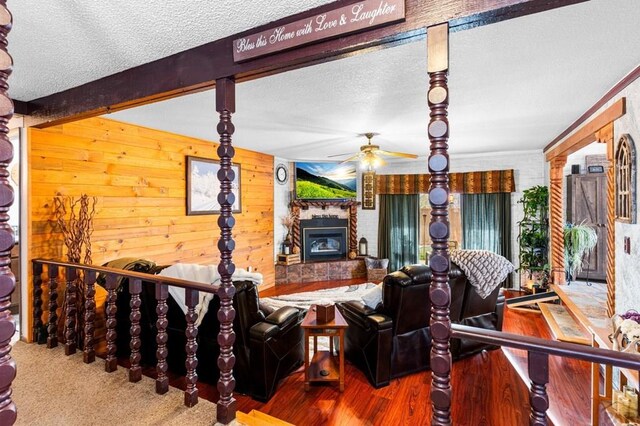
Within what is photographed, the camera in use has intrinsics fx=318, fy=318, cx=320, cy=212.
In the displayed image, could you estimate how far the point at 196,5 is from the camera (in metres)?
1.57

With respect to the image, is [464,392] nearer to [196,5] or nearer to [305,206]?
[196,5]

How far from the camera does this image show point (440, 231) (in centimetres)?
128

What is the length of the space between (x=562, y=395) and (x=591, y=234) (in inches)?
122

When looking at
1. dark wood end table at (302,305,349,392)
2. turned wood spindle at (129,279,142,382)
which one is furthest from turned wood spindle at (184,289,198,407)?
dark wood end table at (302,305,349,392)

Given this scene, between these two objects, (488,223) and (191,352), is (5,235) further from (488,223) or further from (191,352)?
(488,223)

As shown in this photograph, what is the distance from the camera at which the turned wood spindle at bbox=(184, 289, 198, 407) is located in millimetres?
2061

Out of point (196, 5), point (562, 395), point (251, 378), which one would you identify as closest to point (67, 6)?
point (196, 5)

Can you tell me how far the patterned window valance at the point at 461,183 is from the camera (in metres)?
5.76

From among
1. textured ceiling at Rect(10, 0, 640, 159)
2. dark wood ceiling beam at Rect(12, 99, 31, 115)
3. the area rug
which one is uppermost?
textured ceiling at Rect(10, 0, 640, 159)

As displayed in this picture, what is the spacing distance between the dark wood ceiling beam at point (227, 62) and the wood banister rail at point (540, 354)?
1296 millimetres

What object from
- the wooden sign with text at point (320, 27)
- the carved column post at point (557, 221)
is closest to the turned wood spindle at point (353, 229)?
the carved column post at point (557, 221)

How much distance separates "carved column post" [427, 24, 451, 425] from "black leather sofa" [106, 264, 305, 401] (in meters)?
1.58

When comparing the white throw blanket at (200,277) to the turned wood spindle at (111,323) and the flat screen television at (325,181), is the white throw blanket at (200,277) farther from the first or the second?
the flat screen television at (325,181)

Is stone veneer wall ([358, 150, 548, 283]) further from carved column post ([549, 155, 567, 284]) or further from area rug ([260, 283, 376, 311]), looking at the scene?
area rug ([260, 283, 376, 311])
